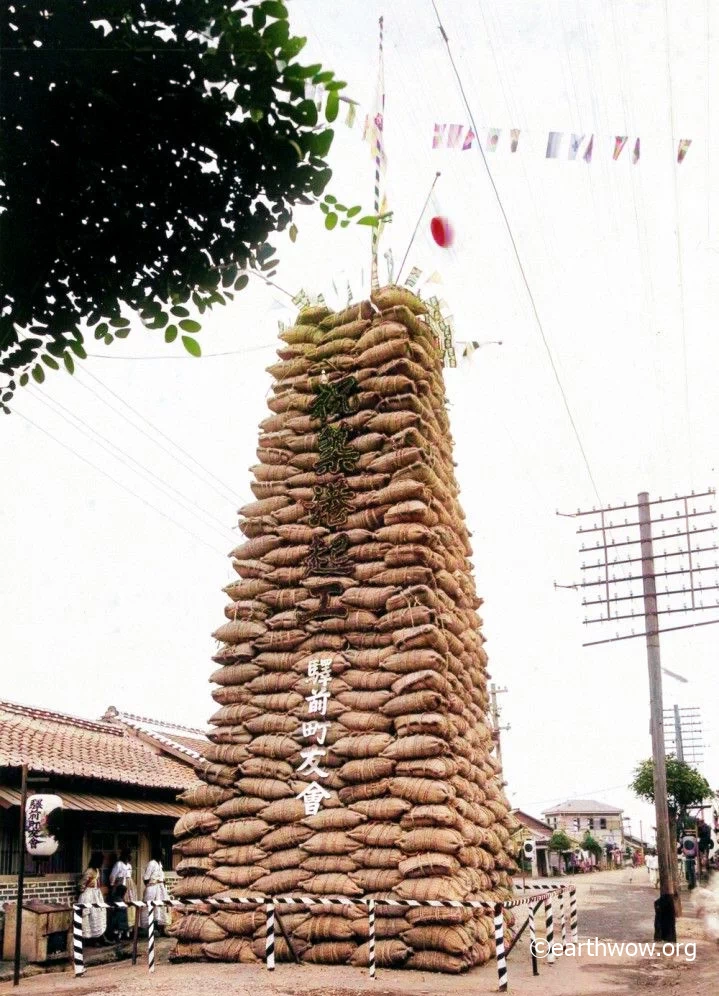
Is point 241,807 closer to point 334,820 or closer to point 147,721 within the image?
point 334,820

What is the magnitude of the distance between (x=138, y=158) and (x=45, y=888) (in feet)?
35.8

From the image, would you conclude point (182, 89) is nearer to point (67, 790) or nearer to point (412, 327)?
point (412, 327)

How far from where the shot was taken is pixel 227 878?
1159cm

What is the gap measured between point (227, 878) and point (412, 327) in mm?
7745

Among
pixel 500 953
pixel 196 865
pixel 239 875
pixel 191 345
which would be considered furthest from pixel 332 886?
pixel 191 345

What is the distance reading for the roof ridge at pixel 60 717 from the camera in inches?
674

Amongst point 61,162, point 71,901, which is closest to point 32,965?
point 71,901

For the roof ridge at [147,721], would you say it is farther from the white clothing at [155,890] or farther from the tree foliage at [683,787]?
the tree foliage at [683,787]

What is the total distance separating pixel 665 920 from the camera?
538 inches

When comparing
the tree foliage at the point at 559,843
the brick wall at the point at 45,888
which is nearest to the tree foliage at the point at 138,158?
the brick wall at the point at 45,888

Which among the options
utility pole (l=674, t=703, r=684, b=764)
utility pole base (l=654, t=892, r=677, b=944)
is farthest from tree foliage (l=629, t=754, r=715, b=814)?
utility pole base (l=654, t=892, r=677, b=944)

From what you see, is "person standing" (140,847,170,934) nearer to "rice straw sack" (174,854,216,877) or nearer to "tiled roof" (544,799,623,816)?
"rice straw sack" (174,854,216,877)

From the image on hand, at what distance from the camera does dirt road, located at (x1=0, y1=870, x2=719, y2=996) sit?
29.2ft

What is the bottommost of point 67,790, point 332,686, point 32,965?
point 32,965
